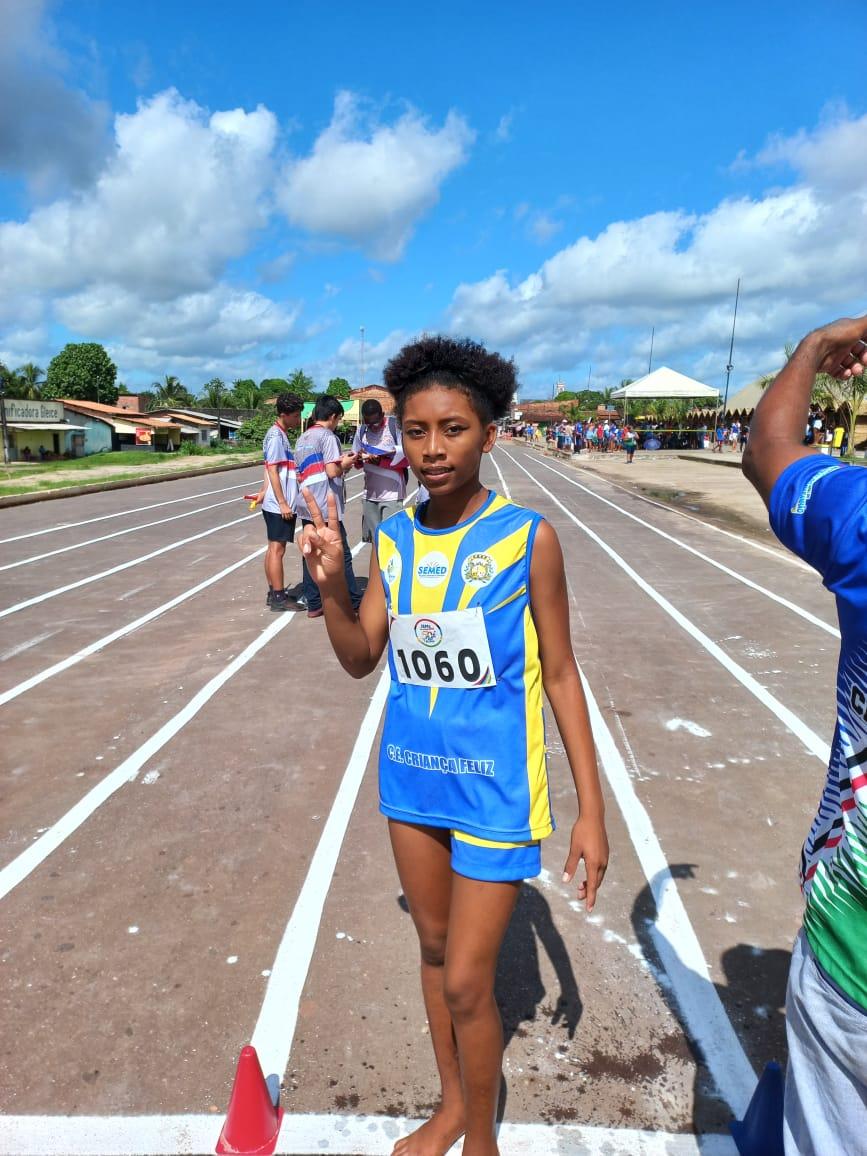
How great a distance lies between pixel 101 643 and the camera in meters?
6.85

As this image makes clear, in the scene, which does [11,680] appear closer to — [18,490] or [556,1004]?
[556,1004]

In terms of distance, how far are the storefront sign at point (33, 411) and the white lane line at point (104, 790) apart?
48.2m

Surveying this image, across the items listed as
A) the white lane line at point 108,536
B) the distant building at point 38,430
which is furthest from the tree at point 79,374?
the white lane line at point 108,536

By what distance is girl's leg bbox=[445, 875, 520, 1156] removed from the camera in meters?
1.90

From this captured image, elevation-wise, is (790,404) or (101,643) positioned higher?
(790,404)

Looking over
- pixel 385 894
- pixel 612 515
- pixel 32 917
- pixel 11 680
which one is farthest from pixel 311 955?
pixel 612 515

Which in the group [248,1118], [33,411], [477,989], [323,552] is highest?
[33,411]

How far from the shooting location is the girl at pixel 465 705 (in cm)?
192

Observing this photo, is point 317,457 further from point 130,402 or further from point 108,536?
point 130,402

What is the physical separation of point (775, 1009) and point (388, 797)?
170 centimetres

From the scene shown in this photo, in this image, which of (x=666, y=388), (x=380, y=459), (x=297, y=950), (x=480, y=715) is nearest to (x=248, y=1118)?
(x=297, y=950)

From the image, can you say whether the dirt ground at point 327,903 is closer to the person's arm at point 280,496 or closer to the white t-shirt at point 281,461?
the person's arm at point 280,496

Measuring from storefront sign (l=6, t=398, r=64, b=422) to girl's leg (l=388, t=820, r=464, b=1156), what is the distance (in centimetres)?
5193

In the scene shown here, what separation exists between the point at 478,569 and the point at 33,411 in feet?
180
